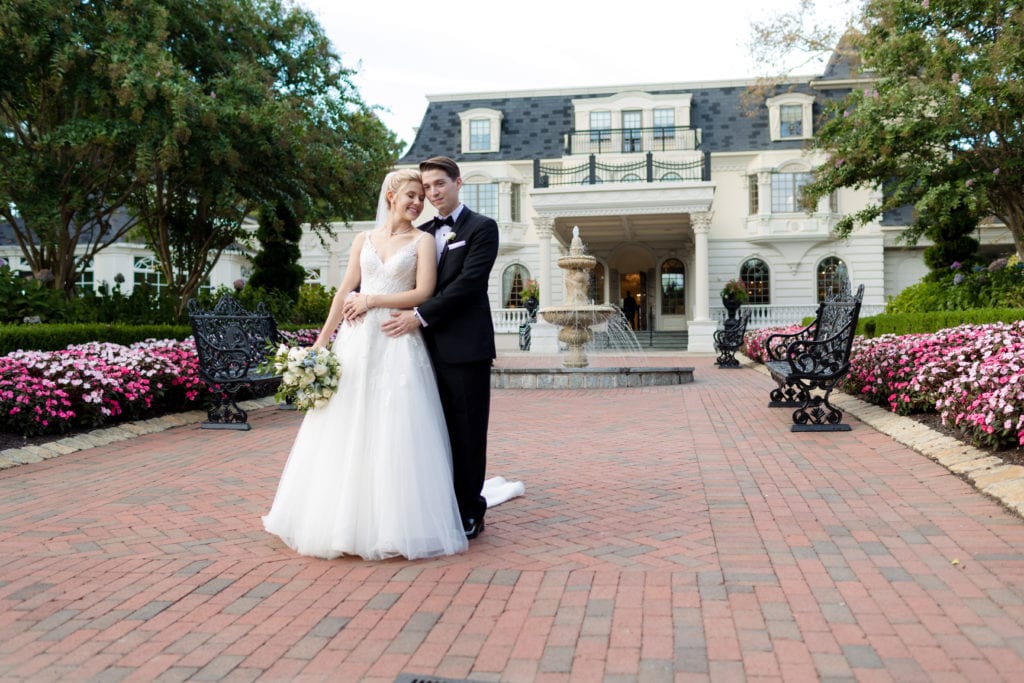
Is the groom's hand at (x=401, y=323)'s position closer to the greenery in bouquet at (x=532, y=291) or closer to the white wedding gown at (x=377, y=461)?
the white wedding gown at (x=377, y=461)

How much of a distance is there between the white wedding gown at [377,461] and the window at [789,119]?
3142cm

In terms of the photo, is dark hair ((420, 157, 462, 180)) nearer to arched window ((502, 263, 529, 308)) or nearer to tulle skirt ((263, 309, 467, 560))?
tulle skirt ((263, 309, 467, 560))

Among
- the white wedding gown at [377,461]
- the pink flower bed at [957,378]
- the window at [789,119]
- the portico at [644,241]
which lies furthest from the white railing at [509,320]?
the white wedding gown at [377,461]

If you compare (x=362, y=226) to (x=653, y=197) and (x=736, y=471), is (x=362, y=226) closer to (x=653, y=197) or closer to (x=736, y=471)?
(x=653, y=197)

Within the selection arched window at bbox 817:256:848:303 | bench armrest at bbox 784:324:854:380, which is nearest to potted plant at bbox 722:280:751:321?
arched window at bbox 817:256:848:303

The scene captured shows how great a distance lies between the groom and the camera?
169 inches

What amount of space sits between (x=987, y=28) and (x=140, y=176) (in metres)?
14.6

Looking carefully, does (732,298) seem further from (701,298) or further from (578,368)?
(578,368)

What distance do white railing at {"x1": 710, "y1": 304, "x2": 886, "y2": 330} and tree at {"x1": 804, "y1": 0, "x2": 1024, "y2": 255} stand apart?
48.5 feet

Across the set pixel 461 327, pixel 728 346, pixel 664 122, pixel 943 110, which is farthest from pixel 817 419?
pixel 664 122

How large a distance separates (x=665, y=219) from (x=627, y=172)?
359cm

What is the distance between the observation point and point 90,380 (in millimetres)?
8117

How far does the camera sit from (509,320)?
31.4m

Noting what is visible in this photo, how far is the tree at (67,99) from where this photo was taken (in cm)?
1089
